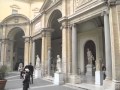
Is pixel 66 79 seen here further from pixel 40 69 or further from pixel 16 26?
pixel 16 26

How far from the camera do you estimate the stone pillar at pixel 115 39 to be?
996 centimetres

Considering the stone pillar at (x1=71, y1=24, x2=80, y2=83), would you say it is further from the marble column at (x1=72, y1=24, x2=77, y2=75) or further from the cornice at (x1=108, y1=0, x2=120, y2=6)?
the cornice at (x1=108, y1=0, x2=120, y2=6)

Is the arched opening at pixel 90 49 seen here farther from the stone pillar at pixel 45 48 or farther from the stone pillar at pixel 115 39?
the stone pillar at pixel 115 39

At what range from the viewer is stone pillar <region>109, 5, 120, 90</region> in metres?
9.96

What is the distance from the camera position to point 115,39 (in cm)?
1017

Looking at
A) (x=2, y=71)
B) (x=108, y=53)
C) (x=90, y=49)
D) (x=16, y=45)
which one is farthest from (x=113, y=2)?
(x=16, y=45)

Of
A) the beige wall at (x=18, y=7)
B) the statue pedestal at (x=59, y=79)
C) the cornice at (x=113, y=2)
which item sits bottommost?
the statue pedestal at (x=59, y=79)

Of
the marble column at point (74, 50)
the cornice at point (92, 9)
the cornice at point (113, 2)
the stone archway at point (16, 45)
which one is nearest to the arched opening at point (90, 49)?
the marble column at point (74, 50)

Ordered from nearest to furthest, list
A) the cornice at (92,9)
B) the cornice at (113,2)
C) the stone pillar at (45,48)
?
the cornice at (113,2), the cornice at (92,9), the stone pillar at (45,48)

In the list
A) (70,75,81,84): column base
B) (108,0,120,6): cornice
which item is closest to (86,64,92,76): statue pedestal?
(70,75,81,84): column base

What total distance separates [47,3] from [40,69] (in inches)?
269

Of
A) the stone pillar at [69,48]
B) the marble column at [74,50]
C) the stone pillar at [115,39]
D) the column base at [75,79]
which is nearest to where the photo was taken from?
the stone pillar at [115,39]

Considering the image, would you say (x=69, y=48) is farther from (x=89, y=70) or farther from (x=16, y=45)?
(x=16, y=45)

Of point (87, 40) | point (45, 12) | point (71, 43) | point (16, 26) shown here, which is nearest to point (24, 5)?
point (16, 26)
